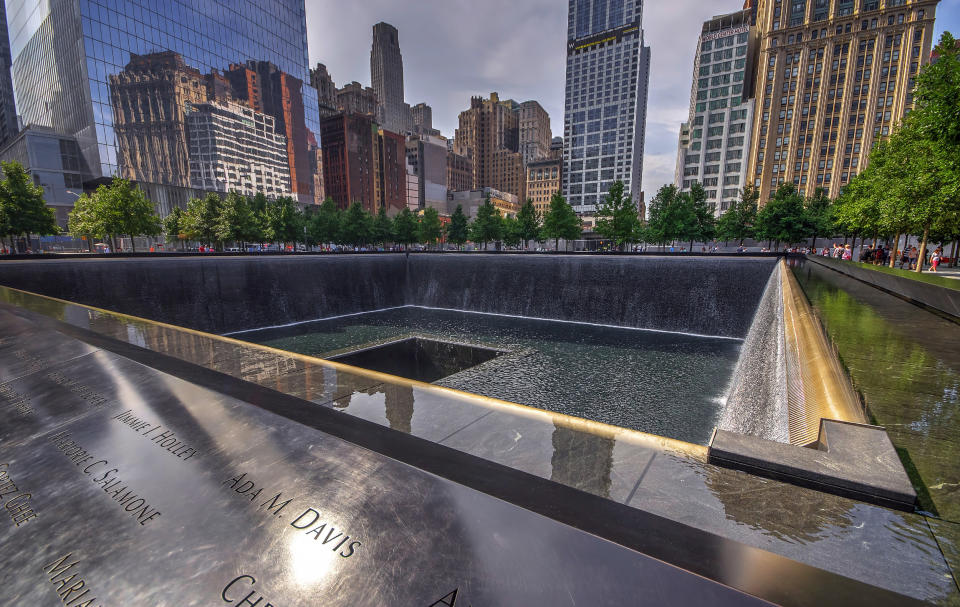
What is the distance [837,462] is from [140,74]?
5868 cm

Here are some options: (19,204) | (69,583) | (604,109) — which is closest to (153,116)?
(19,204)

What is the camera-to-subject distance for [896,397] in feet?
8.13

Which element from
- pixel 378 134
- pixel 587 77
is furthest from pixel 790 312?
pixel 587 77

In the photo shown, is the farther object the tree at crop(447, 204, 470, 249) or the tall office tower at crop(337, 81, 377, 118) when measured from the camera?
the tall office tower at crop(337, 81, 377, 118)

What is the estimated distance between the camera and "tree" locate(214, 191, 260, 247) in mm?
32125

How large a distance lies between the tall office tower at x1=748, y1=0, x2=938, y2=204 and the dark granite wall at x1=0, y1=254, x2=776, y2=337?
61.8 m

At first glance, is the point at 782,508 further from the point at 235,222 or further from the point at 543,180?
the point at 543,180

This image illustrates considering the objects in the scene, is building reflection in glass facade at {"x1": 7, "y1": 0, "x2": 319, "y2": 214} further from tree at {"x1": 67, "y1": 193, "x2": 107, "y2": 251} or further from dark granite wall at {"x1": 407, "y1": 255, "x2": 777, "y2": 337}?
dark granite wall at {"x1": 407, "y1": 255, "x2": 777, "y2": 337}

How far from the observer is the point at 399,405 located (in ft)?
9.78

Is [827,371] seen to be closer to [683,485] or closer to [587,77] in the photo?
[683,485]

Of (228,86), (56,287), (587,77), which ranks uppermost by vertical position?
(587,77)

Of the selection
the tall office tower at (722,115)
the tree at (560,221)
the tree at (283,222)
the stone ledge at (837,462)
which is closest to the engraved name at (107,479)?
the stone ledge at (837,462)

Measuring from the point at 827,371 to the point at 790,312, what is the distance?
277 centimetres

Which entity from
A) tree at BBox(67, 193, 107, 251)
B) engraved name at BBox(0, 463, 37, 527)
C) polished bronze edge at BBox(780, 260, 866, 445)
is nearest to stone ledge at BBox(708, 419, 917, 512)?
polished bronze edge at BBox(780, 260, 866, 445)
